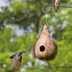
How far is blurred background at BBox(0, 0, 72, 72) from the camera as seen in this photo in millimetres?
8422

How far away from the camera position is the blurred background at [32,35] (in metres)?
8.42

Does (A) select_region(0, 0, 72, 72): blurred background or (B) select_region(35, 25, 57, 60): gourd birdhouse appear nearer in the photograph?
(B) select_region(35, 25, 57, 60): gourd birdhouse

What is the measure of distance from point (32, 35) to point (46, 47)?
19.1ft

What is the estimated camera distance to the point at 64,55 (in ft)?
27.6

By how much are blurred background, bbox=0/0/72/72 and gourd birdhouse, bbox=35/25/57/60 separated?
1.47 meters

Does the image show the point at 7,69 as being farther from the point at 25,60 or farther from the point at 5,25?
the point at 5,25

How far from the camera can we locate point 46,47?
393cm

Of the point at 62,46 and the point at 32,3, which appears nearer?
the point at 62,46

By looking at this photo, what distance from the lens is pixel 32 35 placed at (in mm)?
9766

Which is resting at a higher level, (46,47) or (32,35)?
(32,35)

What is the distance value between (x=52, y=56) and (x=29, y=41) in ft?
19.0

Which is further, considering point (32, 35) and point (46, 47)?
point (32, 35)

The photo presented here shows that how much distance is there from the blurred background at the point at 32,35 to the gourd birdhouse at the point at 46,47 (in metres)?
1.47

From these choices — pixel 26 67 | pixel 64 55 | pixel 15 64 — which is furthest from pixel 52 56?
pixel 26 67
